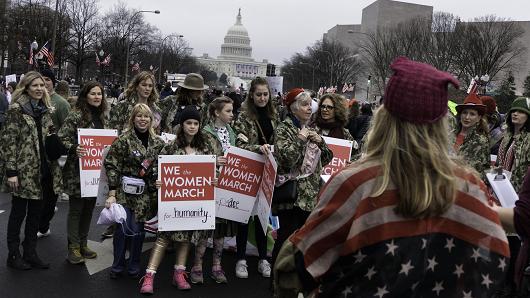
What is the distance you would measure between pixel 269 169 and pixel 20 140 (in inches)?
103

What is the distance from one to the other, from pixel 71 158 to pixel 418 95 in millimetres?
5203

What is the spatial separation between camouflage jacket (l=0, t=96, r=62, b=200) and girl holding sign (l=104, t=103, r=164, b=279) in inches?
29.8

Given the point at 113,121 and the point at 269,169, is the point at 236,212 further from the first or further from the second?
the point at 113,121

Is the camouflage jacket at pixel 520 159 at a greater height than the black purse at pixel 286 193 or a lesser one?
greater

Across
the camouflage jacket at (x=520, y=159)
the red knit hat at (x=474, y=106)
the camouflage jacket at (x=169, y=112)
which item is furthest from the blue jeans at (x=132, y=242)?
the camouflage jacket at (x=520, y=159)

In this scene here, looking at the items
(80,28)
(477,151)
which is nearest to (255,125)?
(477,151)

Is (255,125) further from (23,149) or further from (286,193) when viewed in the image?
(23,149)

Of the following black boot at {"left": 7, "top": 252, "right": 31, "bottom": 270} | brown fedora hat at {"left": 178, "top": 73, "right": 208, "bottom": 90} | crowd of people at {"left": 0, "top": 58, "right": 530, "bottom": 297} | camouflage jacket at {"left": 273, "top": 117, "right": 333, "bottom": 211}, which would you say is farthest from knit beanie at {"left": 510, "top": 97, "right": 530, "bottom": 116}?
black boot at {"left": 7, "top": 252, "right": 31, "bottom": 270}

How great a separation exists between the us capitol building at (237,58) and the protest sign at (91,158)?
541 feet

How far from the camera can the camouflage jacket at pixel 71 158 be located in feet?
20.5

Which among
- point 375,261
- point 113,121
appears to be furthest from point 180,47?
point 375,261

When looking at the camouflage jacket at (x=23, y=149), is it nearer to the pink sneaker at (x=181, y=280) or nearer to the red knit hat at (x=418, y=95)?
the pink sneaker at (x=181, y=280)

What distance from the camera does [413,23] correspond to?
64.1 meters

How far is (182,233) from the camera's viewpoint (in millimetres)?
5609
